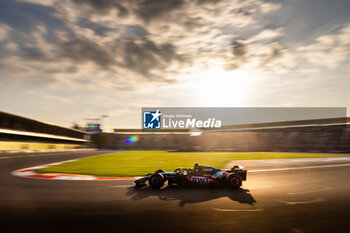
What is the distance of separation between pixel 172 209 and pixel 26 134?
40.9 metres

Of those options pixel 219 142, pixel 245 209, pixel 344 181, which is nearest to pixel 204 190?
pixel 245 209

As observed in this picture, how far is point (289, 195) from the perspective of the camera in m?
7.12

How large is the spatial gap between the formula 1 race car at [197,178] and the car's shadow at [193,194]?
0.70 ft

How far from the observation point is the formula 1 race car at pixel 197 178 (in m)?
8.03

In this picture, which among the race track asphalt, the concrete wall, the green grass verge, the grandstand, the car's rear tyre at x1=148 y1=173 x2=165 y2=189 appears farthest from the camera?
the concrete wall

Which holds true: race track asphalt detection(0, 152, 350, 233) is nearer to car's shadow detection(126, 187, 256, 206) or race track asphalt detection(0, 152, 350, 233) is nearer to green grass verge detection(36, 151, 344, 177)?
car's shadow detection(126, 187, 256, 206)

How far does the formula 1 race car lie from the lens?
8031 millimetres

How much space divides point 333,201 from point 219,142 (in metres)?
50.7

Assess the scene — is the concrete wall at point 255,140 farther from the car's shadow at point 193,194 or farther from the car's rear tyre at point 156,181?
the car's rear tyre at point 156,181

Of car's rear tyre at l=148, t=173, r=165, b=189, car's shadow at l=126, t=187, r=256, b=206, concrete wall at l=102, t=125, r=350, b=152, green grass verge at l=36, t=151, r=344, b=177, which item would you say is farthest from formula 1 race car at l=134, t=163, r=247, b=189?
concrete wall at l=102, t=125, r=350, b=152

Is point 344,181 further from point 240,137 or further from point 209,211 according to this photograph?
point 240,137

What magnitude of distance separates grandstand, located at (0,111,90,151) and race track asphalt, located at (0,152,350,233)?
2788cm

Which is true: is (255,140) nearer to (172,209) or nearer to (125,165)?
(125,165)

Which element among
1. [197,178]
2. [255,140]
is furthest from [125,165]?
[255,140]
